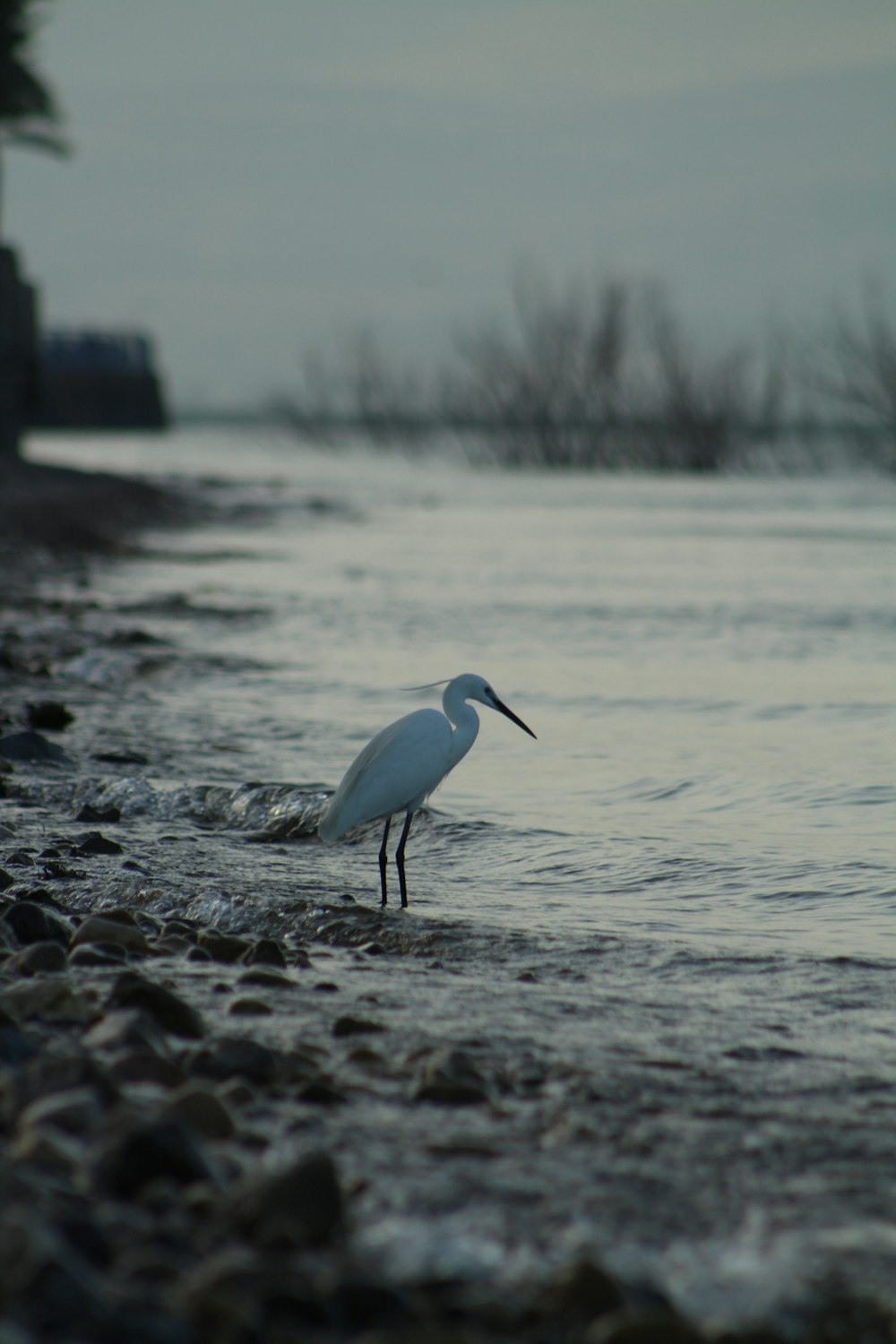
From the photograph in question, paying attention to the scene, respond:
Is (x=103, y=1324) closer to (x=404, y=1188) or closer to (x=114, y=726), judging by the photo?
(x=404, y=1188)

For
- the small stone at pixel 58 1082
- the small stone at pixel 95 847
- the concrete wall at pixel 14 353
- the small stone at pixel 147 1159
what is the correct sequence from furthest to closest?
the concrete wall at pixel 14 353 < the small stone at pixel 95 847 < the small stone at pixel 58 1082 < the small stone at pixel 147 1159

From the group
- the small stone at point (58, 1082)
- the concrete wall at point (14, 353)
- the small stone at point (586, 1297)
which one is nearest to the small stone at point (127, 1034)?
the small stone at point (58, 1082)

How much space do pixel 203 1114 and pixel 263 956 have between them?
1.20 m

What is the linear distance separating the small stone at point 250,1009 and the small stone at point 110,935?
1.73ft

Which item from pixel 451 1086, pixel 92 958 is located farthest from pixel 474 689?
pixel 451 1086

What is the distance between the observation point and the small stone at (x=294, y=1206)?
200cm

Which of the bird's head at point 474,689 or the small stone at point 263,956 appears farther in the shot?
the bird's head at point 474,689

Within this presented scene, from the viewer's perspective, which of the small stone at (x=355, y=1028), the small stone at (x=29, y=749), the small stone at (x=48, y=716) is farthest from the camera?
the small stone at (x=48, y=716)

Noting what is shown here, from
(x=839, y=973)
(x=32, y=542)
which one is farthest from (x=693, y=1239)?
(x=32, y=542)

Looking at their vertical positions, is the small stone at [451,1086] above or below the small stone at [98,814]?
above

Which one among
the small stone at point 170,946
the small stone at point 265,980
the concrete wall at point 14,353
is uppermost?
the small stone at point 265,980

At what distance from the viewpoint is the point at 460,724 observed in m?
5.10

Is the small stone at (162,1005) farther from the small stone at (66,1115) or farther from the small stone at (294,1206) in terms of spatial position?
the small stone at (294,1206)

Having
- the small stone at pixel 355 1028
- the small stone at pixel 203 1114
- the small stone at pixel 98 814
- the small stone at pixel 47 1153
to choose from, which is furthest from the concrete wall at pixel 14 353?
the small stone at pixel 47 1153
